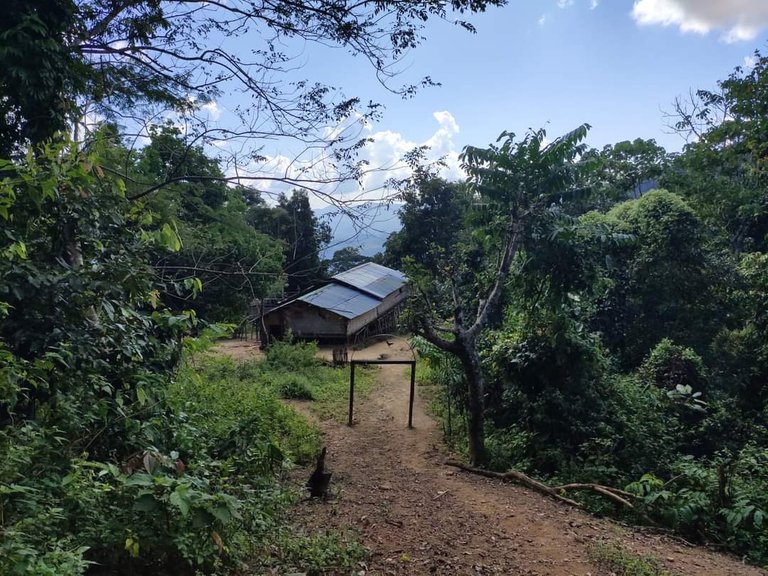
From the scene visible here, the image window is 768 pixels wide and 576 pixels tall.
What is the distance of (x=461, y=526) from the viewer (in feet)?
16.2

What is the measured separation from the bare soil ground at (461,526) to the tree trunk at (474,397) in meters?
0.53

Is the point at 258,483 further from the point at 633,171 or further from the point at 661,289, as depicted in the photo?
the point at 633,171

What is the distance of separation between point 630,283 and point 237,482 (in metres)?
13.1

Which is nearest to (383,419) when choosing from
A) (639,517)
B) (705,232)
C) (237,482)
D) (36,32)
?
(639,517)

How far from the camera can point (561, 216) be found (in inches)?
337

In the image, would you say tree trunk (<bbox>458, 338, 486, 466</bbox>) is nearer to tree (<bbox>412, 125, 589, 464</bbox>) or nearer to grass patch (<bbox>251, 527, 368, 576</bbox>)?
tree (<bbox>412, 125, 589, 464</bbox>)

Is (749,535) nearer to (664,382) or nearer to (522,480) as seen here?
(522,480)

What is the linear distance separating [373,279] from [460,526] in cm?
2171

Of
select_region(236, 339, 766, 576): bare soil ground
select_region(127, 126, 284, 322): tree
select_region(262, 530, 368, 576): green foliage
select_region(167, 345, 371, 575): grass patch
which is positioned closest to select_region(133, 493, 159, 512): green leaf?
select_region(167, 345, 371, 575): grass patch

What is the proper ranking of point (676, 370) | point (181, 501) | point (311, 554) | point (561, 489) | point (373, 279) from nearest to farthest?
1. point (181, 501)
2. point (311, 554)
3. point (561, 489)
4. point (676, 370)
5. point (373, 279)

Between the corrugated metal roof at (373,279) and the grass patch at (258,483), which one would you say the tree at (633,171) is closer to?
the corrugated metal roof at (373,279)

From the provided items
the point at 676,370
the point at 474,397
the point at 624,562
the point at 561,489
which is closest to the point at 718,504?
the point at 561,489

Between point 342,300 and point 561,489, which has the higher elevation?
point 342,300

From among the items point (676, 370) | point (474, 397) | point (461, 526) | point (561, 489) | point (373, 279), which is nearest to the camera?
point (461, 526)
